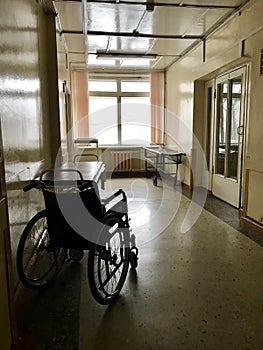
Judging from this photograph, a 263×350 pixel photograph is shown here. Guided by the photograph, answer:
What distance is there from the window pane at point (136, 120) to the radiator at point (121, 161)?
551 mm

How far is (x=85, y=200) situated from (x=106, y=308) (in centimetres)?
75

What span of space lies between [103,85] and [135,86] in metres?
0.89

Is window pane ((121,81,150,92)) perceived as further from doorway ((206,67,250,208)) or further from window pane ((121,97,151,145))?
doorway ((206,67,250,208))

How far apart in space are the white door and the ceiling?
922 mm

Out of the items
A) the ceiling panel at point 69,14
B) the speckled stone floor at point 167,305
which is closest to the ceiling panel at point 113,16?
the ceiling panel at point 69,14

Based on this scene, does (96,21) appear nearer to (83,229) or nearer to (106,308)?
(83,229)

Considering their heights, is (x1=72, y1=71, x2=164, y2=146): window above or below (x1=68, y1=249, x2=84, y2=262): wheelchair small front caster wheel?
above

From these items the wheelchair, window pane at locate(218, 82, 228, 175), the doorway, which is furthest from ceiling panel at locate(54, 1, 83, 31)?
the wheelchair

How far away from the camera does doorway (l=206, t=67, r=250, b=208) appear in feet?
14.0

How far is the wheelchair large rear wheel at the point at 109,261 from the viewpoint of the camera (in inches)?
72.8

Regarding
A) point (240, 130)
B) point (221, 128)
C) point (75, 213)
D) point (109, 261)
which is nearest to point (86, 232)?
point (75, 213)

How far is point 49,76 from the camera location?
409 centimetres

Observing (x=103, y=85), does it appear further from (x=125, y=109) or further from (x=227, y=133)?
(x=227, y=133)

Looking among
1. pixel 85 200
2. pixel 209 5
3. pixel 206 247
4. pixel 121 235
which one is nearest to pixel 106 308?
pixel 121 235
